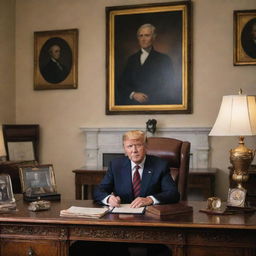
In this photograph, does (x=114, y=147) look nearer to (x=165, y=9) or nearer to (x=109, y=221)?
(x=165, y=9)

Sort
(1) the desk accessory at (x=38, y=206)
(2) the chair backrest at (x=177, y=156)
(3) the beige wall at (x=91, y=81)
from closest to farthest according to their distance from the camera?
(1) the desk accessory at (x=38, y=206)
(2) the chair backrest at (x=177, y=156)
(3) the beige wall at (x=91, y=81)

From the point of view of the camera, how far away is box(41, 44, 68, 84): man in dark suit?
5.77 metres

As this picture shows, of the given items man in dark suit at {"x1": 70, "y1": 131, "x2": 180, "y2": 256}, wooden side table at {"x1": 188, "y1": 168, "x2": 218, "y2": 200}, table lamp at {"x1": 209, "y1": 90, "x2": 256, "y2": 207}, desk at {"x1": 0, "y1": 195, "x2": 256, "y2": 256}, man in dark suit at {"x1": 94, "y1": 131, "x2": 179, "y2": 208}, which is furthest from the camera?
wooden side table at {"x1": 188, "y1": 168, "x2": 218, "y2": 200}

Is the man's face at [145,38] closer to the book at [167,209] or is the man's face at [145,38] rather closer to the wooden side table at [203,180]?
the wooden side table at [203,180]

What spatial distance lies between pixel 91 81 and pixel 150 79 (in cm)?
88

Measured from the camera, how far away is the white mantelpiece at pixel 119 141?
5277mm

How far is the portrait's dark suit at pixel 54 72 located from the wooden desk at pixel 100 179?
4.95ft

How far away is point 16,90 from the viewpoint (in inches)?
236

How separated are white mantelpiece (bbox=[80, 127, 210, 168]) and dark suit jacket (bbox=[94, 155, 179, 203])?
2.34m

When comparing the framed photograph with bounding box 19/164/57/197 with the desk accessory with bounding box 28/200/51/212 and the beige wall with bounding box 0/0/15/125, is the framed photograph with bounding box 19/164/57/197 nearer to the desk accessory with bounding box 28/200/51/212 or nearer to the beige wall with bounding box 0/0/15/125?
the desk accessory with bounding box 28/200/51/212

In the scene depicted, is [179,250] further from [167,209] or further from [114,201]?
[114,201]

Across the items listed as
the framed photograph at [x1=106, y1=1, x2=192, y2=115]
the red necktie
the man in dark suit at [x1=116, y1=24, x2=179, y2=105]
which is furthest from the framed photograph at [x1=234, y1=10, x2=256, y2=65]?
the red necktie

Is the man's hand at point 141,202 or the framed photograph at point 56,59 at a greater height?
the framed photograph at point 56,59

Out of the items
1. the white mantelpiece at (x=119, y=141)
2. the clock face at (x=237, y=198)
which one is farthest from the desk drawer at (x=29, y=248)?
the white mantelpiece at (x=119, y=141)
